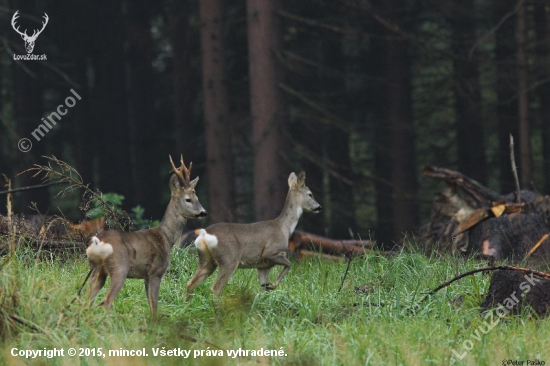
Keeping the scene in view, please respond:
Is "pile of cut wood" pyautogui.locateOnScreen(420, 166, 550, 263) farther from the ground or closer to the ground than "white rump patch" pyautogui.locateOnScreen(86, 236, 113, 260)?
closer to the ground

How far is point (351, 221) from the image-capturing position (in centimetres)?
2214

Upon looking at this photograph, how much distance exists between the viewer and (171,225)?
689 centimetres

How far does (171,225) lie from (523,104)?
1142 cm

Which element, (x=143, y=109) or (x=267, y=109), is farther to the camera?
(x=143, y=109)

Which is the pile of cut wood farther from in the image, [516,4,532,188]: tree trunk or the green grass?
[516,4,532,188]: tree trunk

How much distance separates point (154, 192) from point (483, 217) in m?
16.1

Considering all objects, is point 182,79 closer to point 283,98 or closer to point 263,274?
point 283,98

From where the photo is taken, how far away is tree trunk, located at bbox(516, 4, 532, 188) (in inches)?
634

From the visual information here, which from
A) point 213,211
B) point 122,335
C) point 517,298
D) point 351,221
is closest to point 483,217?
point 517,298

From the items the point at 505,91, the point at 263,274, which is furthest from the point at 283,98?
the point at 505,91

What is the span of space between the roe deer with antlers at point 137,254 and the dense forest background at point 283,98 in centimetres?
634

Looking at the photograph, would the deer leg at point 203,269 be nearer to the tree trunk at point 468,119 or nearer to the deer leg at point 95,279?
the deer leg at point 95,279

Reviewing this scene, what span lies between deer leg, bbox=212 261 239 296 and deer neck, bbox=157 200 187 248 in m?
0.46

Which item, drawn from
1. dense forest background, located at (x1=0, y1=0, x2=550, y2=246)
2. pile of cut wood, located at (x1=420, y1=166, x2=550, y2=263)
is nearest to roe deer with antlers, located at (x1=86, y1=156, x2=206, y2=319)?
pile of cut wood, located at (x1=420, y1=166, x2=550, y2=263)
